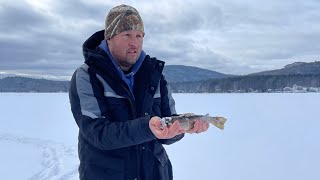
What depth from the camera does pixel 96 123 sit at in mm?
1968

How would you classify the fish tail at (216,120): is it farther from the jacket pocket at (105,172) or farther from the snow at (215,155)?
the snow at (215,155)

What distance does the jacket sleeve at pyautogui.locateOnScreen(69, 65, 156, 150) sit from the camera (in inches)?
74.9

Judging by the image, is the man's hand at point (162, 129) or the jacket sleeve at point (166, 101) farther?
the jacket sleeve at point (166, 101)

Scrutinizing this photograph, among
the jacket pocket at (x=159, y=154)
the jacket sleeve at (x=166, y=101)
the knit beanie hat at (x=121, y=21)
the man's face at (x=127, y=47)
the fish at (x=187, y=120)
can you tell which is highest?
the knit beanie hat at (x=121, y=21)

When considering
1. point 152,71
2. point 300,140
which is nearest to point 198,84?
point 300,140

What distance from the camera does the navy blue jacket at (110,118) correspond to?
194 cm

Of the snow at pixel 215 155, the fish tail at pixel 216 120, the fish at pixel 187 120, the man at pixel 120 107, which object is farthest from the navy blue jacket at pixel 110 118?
the snow at pixel 215 155

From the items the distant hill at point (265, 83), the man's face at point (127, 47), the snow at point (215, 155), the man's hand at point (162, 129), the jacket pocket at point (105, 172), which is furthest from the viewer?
the distant hill at point (265, 83)

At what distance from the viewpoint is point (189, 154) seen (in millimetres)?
8930

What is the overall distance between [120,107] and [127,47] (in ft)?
1.18

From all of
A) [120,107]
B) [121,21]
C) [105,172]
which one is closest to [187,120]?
[120,107]

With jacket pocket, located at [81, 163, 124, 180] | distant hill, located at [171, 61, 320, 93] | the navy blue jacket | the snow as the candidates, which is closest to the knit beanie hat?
the navy blue jacket

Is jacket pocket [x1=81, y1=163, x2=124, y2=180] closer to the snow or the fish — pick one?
the fish

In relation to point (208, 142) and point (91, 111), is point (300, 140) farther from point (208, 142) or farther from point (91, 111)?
point (91, 111)
